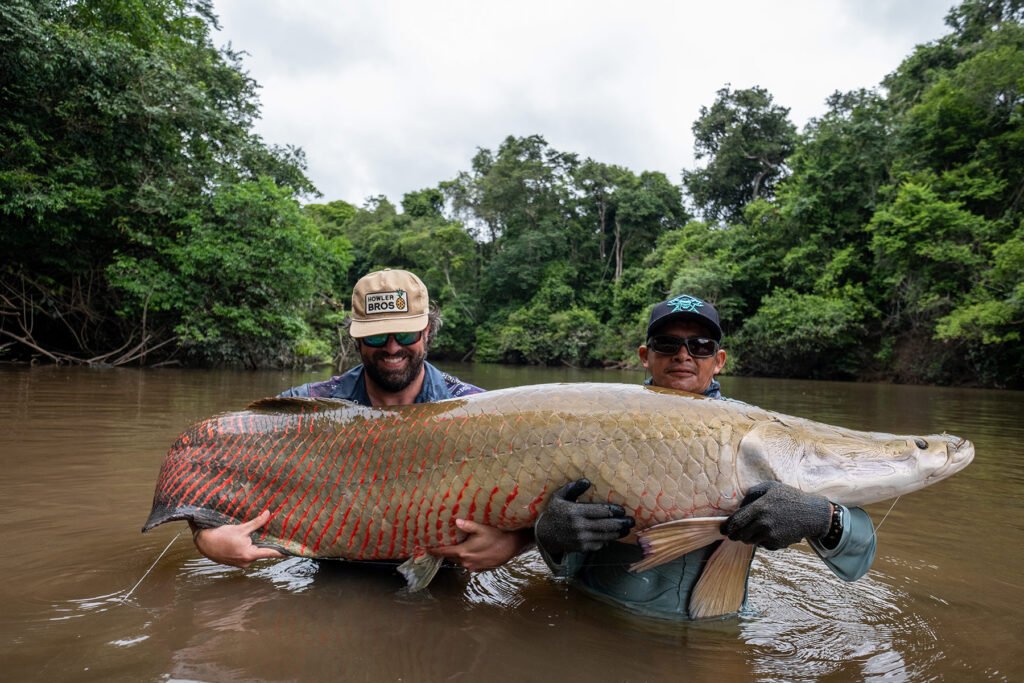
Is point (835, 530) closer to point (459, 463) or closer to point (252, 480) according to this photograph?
point (459, 463)

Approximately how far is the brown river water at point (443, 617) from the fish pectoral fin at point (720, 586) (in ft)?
0.25

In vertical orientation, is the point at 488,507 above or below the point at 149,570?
above

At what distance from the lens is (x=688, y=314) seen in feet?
9.18

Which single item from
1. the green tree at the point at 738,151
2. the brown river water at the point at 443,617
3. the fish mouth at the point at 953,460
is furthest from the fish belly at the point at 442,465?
the green tree at the point at 738,151

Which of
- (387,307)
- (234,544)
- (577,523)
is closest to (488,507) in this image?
(577,523)

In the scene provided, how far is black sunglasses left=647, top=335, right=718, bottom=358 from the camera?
2.83 metres

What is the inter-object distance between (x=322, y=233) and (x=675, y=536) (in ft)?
77.6

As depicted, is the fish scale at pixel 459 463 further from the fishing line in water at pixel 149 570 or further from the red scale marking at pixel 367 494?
the fishing line in water at pixel 149 570

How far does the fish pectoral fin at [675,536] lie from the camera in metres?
2.09

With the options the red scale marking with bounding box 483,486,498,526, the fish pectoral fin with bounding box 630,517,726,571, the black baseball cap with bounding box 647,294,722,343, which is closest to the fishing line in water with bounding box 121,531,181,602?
the red scale marking with bounding box 483,486,498,526

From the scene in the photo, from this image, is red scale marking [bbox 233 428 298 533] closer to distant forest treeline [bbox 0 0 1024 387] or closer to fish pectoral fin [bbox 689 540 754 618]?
fish pectoral fin [bbox 689 540 754 618]

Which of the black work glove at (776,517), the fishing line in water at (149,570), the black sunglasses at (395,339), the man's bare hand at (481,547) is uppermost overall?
the black sunglasses at (395,339)

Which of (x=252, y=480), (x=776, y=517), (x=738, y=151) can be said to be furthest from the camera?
(x=738, y=151)

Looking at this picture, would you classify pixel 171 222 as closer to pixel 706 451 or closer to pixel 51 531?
pixel 51 531
